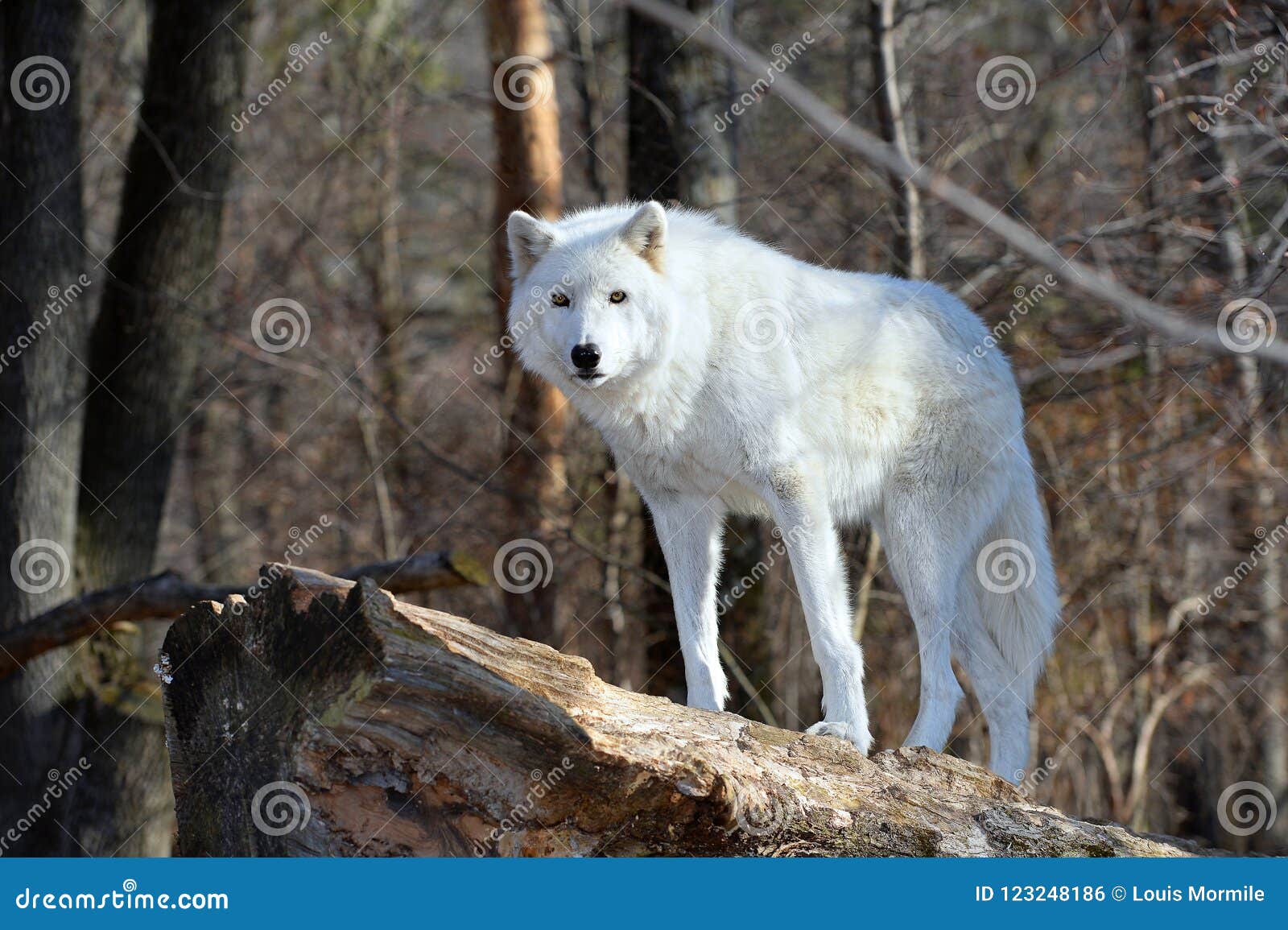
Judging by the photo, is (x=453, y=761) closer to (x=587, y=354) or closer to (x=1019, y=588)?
(x=587, y=354)

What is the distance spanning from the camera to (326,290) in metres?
13.5

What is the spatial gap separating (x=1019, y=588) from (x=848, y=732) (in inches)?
57.8

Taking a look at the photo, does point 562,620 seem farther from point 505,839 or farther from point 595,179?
point 505,839

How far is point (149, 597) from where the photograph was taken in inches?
271

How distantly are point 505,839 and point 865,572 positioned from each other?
4.45 m
